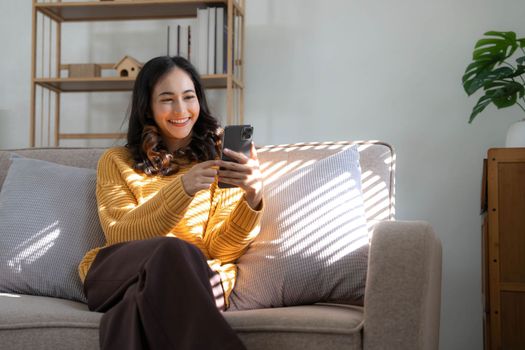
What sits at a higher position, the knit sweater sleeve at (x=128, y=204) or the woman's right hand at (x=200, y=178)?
the woman's right hand at (x=200, y=178)

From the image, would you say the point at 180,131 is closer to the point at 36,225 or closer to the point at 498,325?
the point at 36,225

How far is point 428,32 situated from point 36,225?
1861 millimetres

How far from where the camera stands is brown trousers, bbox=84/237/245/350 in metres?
1.38

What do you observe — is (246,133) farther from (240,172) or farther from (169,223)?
(169,223)

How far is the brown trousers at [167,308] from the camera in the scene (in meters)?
1.38

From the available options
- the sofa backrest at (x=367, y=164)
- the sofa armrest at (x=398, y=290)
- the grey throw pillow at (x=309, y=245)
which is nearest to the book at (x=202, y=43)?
the sofa backrest at (x=367, y=164)

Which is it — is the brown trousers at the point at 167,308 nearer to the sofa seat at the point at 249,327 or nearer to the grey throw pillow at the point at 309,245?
the sofa seat at the point at 249,327

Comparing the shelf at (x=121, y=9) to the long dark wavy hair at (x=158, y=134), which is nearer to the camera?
the long dark wavy hair at (x=158, y=134)

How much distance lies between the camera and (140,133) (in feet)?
7.10

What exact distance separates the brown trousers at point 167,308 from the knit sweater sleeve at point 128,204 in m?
0.17

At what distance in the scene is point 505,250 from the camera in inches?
96.0

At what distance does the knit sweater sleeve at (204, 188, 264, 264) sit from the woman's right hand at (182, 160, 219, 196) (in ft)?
0.42

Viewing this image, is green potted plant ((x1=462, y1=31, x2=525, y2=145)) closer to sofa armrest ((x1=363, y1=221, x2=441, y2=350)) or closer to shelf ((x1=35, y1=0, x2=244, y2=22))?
shelf ((x1=35, y1=0, x2=244, y2=22))

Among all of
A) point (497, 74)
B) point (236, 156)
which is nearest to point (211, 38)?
point (497, 74)
